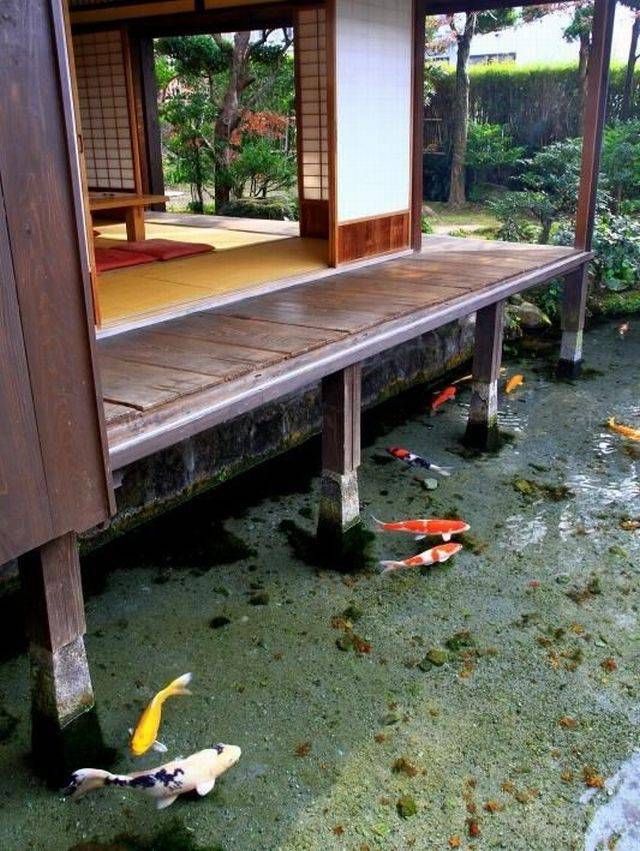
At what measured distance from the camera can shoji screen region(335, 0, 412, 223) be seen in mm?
5281

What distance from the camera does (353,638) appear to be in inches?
155

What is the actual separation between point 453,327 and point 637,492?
2966 mm

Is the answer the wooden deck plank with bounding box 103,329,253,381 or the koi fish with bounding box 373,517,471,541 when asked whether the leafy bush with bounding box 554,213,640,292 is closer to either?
the koi fish with bounding box 373,517,471,541

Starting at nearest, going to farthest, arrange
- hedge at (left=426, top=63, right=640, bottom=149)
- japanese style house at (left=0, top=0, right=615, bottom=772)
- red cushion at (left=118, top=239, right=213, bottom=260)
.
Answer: japanese style house at (left=0, top=0, right=615, bottom=772), red cushion at (left=118, top=239, right=213, bottom=260), hedge at (left=426, top=63, right=640, bottom=149)

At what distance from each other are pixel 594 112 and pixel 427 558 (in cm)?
429

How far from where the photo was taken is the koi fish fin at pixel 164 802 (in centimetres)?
298

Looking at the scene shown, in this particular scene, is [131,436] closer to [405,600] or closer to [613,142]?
[405,600]

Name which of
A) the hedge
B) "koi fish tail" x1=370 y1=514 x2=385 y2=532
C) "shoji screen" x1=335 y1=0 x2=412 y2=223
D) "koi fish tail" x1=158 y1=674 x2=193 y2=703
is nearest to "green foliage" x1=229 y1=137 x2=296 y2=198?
"shoji screen" x1=335 y1=0 x2=412 y2=223

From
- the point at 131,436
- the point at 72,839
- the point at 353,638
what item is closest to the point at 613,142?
the point at 353,638

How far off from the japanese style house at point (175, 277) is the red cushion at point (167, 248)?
0.06 m

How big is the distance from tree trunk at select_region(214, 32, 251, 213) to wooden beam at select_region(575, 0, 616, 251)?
203 inches

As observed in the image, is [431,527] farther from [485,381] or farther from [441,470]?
[485,381]

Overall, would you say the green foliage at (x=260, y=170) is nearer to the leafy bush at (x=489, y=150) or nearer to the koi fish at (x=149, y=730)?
the leafy bush at (x=489, y=150)

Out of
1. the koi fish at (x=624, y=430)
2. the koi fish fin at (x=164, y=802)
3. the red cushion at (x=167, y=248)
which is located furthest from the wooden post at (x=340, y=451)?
the koi fish at (x=624, y=430)
